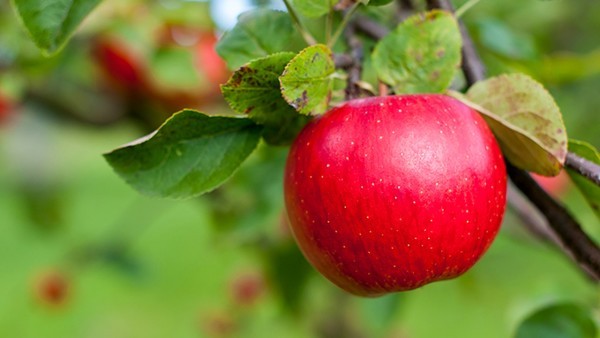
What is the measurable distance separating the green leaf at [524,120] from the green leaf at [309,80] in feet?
0.42

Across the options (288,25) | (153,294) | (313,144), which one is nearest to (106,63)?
(288,25)

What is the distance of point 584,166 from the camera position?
60cm

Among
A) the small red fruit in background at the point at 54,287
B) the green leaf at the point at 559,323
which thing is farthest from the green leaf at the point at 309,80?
the small red fruit in background at the point at 54,287

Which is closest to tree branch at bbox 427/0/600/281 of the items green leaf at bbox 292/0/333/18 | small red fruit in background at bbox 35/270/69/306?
green leaf at bbox 292/0/333/18

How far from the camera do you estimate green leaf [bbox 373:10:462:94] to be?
0.61 meters

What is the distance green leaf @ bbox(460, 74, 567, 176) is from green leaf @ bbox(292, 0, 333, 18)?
13 centimetres

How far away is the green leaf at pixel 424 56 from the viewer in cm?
61

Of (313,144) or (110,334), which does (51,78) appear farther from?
(110,334)

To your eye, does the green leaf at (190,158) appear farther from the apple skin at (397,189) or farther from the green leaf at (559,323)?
the green leaf at (559,323)

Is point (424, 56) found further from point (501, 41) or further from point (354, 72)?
point (501, 41)

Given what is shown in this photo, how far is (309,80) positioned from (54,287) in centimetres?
183

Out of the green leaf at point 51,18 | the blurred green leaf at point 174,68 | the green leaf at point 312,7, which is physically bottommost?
the blurred green leaf at point 174,68

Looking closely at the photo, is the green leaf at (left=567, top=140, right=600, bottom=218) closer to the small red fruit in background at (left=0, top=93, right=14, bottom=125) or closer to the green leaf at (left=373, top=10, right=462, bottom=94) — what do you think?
the green leaf at (left=373, top=10, right=462, bottom=94)

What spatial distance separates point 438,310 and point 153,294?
70.4 inches
